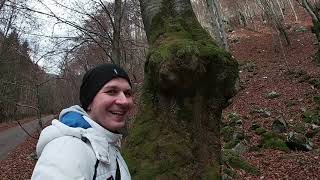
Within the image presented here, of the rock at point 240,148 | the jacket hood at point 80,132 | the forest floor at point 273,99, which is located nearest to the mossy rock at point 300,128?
the forest floor at point 273,99

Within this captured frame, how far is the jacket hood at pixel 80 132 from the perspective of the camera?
1.78 meters

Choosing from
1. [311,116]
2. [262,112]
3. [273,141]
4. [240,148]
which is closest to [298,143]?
[273,141]

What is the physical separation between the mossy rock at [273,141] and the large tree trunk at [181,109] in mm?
6785

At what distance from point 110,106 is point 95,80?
16 cm

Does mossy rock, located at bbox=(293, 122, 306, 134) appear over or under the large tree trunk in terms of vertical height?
under

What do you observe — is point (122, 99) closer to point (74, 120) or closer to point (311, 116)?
point (74, 120)

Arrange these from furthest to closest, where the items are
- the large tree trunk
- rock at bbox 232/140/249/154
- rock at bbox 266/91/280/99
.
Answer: rock at bbox 266/91/280/99
rock at bbox 232/140/249/154
the large tree trunk

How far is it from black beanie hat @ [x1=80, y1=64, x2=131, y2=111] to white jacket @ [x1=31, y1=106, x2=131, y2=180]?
4.9 inches

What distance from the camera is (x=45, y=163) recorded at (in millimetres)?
1612

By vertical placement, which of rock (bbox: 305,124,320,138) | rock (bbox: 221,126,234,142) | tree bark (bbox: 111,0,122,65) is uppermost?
tree bark (bbox: 111,0,122,65)

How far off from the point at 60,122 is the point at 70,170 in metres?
0.35

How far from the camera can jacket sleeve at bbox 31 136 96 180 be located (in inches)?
62.5

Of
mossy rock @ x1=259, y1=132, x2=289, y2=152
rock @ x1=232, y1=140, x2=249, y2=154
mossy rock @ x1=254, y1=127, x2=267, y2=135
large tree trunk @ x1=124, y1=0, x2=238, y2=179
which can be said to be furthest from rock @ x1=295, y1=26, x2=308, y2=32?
large tree trunk @ x1=124, y1=0, x2=238, y2=179

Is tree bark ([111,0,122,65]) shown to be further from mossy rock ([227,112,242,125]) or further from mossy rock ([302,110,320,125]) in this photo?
mossy rock ([302,110,320,125])
